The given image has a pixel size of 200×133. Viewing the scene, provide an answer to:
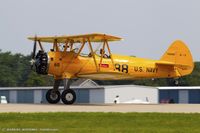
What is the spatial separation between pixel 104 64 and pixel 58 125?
1422 cm

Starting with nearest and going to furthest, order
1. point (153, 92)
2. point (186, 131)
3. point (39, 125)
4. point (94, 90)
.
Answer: point (186, 131) < point (39, 125) < point (94, 90) < point (153, 92)

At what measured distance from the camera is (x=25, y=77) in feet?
404

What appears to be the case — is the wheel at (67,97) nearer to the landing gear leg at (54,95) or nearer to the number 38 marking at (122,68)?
the landing gear leg at (54,95)

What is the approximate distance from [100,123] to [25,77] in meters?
106

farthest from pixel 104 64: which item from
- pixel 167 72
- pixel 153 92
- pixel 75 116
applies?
pixel 153 92

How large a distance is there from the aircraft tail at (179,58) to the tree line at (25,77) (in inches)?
2323

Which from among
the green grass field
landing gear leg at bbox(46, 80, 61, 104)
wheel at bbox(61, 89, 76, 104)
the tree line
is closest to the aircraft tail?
landing gear leg at bbox(46, 80, 61, 104)

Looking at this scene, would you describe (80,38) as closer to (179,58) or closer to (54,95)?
(54,95)

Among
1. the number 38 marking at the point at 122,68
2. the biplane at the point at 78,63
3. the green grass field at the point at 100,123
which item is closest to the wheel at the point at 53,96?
the biplane at the point at 78,63

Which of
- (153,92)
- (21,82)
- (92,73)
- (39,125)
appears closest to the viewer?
(39,125)

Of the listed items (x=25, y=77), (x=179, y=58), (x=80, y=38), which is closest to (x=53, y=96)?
(x=80, y=38)

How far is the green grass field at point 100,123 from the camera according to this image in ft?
54.6

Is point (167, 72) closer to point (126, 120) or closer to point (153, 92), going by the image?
point (126, 120)

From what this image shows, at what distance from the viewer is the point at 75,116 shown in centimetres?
2061
